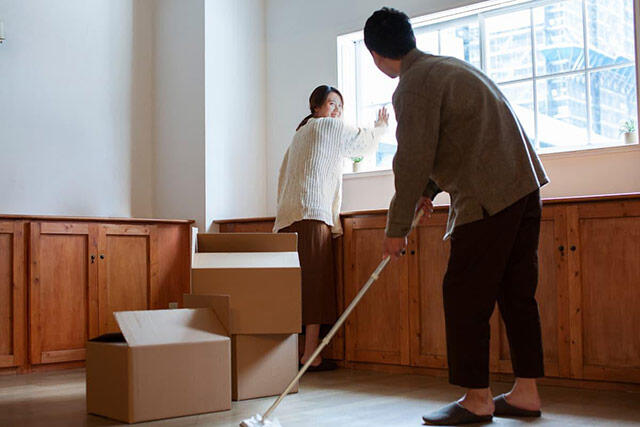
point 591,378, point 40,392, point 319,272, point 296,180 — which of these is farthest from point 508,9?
point 40,392

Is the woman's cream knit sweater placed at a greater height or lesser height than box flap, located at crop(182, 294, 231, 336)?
greater

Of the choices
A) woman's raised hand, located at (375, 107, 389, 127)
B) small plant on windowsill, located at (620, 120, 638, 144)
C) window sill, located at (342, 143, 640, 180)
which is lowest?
window sill, located at (342, 143, 640, 180)

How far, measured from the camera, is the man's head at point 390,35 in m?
2.26

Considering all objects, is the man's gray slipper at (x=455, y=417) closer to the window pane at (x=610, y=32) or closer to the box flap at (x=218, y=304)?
the box flap at (x=218, y=304)

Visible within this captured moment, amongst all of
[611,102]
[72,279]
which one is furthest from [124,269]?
[611,102]

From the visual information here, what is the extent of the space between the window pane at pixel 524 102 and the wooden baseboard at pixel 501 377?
1.38 metres

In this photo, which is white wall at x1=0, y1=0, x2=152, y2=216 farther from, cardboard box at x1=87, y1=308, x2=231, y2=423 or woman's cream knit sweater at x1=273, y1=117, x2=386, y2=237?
cardboard box at x1=87, y1=308, x2=231, y2=423

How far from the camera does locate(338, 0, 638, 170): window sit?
11.6 feet

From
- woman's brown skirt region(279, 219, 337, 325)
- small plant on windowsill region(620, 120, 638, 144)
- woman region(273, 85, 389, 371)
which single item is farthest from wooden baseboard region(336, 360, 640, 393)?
small plant on windowsill region(620, 120, 638, 144)

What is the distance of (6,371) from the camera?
3555mm

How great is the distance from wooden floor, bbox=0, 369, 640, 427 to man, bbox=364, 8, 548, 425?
0.92ft

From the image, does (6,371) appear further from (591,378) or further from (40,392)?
Answer: (591,378)

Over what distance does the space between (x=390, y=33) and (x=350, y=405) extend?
1.35 metres

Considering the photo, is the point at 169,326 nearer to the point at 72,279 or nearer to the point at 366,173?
the point at 72,279
